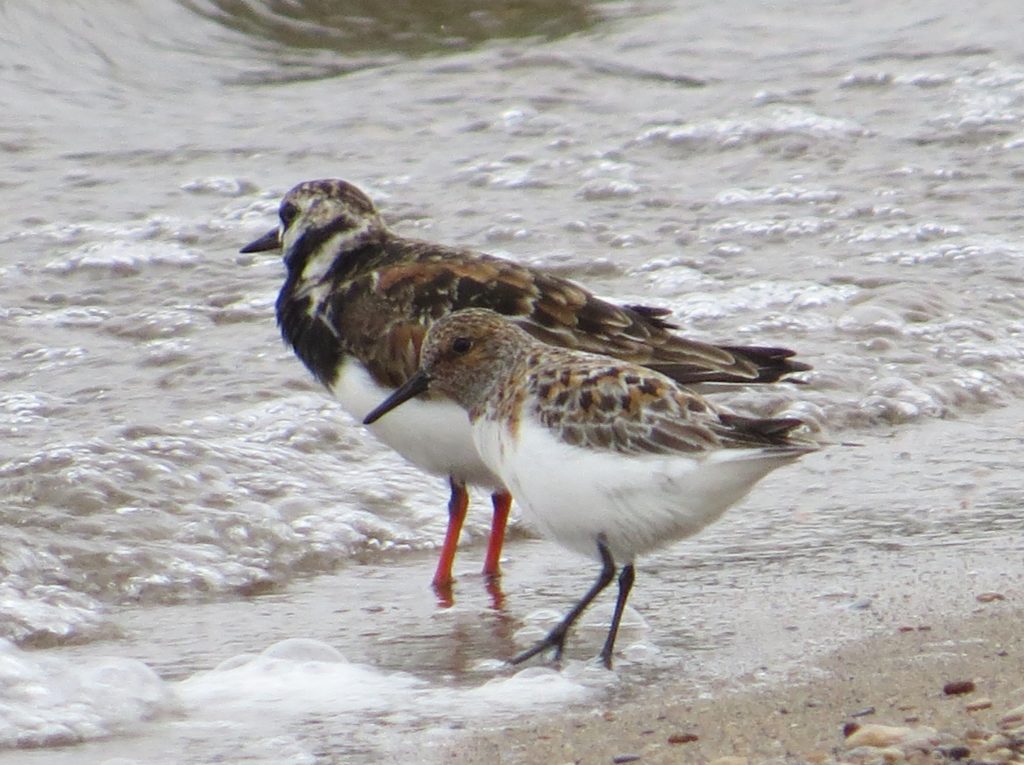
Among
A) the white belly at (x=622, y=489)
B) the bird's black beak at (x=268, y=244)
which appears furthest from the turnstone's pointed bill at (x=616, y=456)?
the bird's black beak at (x=268, y=244)

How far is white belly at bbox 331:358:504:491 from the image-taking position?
4.26 m

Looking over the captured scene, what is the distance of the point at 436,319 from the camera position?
439cm

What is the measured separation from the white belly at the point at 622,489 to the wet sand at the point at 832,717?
1.02 feet

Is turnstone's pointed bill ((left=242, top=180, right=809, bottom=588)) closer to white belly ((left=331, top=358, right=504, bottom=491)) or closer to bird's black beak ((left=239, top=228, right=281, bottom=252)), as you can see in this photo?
white belly ((left=331, top=358, right=504, bottom=491))

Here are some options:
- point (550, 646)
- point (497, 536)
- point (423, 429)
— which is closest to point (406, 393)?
point (423, 429)

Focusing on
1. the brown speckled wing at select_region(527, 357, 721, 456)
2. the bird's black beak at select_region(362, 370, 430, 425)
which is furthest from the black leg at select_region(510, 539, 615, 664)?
the bird's black beak at select_region(362, 370, 430, 425)

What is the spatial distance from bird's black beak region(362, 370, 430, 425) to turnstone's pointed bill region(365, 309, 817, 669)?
1.07 ft

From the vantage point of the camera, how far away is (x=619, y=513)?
3473 mm

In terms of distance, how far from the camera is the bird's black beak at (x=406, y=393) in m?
4.07

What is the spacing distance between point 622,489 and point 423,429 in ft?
3.18

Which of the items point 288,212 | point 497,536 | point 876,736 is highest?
point 288,212

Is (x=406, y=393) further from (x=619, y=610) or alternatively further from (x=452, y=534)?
(x=619, y=610)

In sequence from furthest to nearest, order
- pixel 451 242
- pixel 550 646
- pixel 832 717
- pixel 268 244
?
pixel 451 242
pixel 268 244
pixel 550 646
pixel 832 717

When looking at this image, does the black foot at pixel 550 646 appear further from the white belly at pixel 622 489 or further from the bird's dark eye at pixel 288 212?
the bird's dark eye at pixel 288 212
